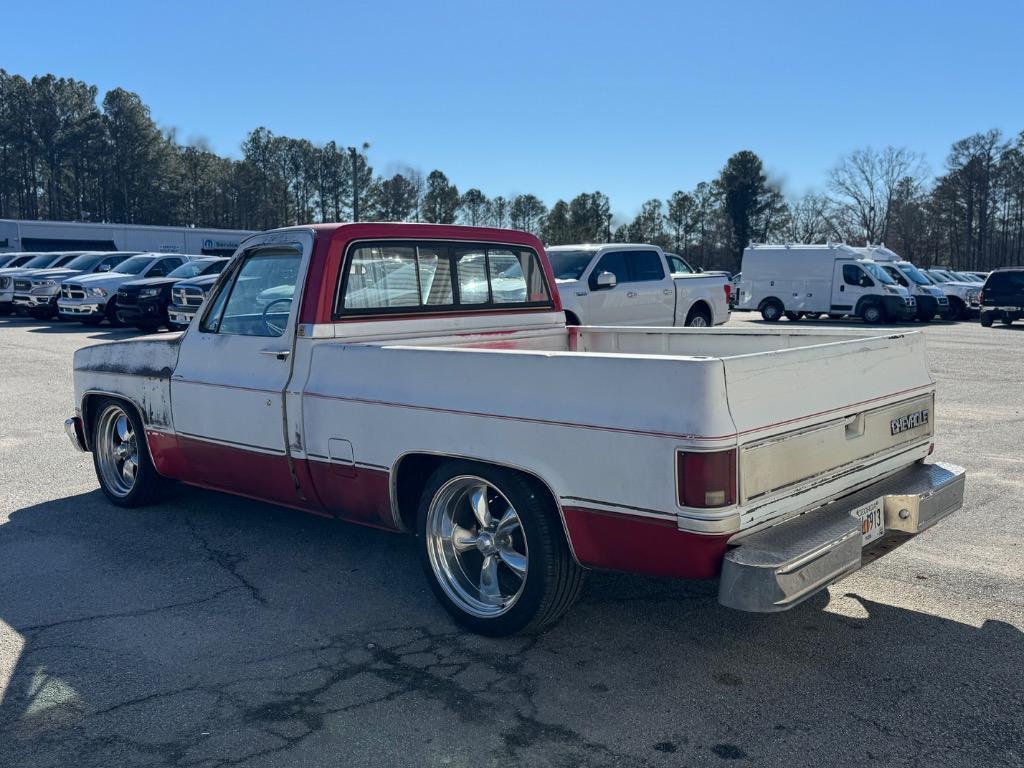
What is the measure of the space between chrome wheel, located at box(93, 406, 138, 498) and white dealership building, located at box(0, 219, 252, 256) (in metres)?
45.4

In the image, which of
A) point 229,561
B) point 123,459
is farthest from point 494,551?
point 123,459

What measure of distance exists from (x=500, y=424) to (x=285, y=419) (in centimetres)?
147

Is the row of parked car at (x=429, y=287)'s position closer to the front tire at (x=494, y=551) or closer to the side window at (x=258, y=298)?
the side window at (x=258, y=298)

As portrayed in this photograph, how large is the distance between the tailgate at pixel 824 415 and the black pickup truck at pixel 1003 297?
2367 cm

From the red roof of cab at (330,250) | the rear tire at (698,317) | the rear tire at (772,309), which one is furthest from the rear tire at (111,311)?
the rear tire at (772,309)

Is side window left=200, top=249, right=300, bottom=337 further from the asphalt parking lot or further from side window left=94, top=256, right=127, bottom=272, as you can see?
side window left=94, top=256, right=127, bottom=272

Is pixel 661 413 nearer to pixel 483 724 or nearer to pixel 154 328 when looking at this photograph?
pixel 483 724

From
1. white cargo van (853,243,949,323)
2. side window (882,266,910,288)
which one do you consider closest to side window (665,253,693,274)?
white cargo van (853,243,949,323)

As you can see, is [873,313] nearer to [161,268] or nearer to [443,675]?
[161,268]

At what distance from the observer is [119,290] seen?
65.7 ft

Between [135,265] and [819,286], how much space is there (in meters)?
19.5

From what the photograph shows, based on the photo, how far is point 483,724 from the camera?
3.12 meters

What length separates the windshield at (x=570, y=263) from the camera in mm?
14289

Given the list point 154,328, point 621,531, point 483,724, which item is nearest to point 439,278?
point 621,531
